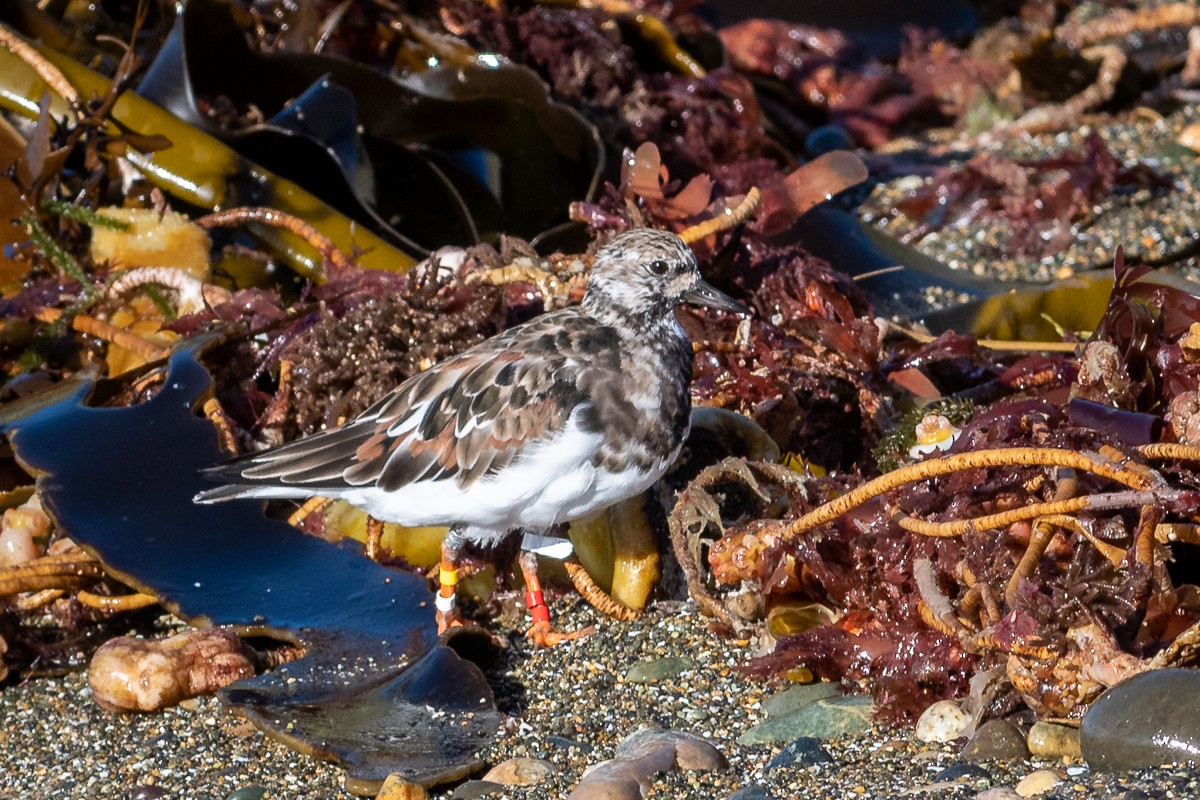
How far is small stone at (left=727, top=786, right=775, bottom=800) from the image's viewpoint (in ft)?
6.75

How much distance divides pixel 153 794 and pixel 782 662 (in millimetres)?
1087

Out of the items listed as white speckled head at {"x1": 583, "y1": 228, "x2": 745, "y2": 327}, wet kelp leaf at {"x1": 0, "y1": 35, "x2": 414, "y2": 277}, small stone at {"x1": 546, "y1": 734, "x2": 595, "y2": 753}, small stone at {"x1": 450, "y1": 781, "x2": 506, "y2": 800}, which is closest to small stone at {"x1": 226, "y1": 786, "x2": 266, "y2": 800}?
small stone at {"x1": 450, "y1": 781, "x2": 506, "y2": 800}

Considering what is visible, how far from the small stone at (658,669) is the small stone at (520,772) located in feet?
1.09

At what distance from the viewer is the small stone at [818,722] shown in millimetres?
2270

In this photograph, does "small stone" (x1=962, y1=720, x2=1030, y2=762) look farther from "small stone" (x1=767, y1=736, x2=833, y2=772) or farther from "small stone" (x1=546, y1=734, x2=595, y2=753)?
"small stone" (x1=546, y1=734, x2=595, y2=753)

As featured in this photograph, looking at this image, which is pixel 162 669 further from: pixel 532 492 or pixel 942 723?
pixel 942 723

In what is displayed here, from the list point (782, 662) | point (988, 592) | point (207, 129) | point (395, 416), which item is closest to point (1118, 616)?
point (988, 592)

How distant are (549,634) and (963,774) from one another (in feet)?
3.24

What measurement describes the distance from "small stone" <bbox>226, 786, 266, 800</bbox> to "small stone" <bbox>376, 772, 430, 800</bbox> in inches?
8.6

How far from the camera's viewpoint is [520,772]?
2254 millimetres

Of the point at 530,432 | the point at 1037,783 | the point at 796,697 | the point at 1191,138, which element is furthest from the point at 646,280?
the point at 1191,138

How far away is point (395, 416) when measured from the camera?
9.36ft

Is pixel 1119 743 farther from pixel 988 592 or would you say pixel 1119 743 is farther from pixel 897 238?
pixel 897 238

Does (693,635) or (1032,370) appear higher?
(1032,370)
